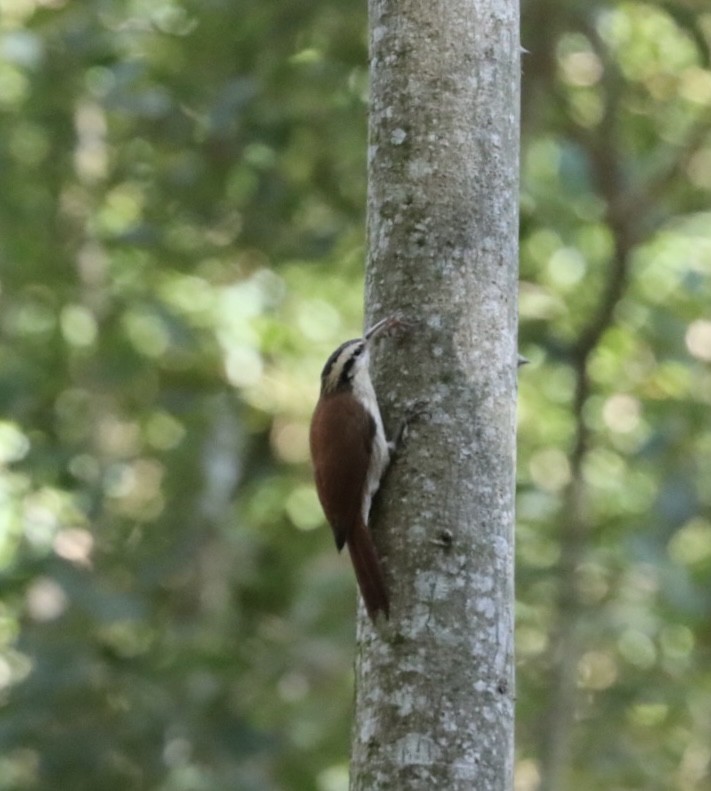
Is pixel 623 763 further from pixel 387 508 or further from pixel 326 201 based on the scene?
pixel 387 508

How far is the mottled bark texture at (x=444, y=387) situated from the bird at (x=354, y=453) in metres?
0.04

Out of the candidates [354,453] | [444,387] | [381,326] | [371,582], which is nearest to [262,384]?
[354,453]

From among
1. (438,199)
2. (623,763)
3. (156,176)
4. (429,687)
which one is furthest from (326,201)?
(429,687)

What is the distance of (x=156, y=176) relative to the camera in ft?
22.9

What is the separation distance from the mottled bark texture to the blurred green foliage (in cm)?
253

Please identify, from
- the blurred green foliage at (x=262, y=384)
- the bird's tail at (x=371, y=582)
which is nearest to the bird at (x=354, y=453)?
the bird's tail at (x=371, y=582)

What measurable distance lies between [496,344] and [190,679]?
328 cm

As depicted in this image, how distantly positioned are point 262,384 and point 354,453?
4.57 metres

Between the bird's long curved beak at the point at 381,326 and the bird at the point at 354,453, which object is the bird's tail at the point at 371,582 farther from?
the bird's long curved beak at the point at 381,326

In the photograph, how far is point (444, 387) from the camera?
3.06 metres

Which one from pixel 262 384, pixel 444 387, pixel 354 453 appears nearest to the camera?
pixel 444 387

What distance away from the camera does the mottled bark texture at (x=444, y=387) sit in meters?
2.78

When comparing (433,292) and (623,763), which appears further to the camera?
(623,763)

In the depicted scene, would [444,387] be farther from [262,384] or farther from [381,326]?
[262,384]
